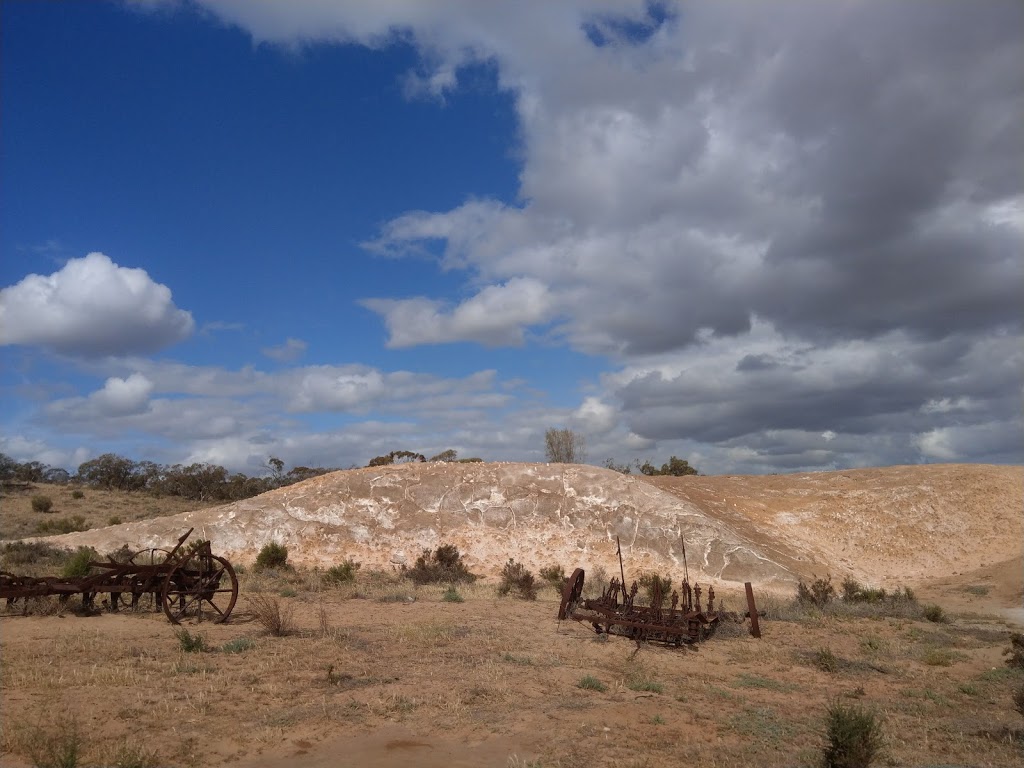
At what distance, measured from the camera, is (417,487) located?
31.9 meters

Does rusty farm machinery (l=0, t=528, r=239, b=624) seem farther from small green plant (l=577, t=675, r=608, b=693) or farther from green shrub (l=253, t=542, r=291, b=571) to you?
green shrub (l=253, t=542, r=291, b=571)

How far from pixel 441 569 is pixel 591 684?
15478 millimetres

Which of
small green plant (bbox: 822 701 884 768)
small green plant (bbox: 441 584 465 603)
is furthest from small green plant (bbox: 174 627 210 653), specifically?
small green plant (bbox: 822 701 884 768)

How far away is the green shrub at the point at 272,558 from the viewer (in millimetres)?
25828

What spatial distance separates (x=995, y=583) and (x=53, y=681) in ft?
101

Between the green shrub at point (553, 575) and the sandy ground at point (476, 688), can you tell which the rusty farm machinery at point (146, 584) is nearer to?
the sandy ground at point (476, 688)

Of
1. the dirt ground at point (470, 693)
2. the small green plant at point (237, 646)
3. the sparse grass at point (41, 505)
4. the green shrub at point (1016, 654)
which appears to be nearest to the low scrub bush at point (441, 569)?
the dirt ground at point (470, 693)

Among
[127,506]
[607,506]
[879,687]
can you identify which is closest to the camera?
[879,687]

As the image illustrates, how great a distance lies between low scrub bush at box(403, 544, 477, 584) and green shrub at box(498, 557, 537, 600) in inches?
59.8

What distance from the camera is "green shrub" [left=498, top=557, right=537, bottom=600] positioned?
20.3 metres

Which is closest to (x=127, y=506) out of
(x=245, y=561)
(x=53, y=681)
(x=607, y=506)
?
(x=245, y=561)

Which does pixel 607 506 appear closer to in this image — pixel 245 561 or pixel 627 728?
pixel 245 561

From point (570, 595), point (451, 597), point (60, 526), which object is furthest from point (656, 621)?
point (60, 526)

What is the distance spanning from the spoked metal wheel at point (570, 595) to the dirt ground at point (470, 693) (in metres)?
0.50
